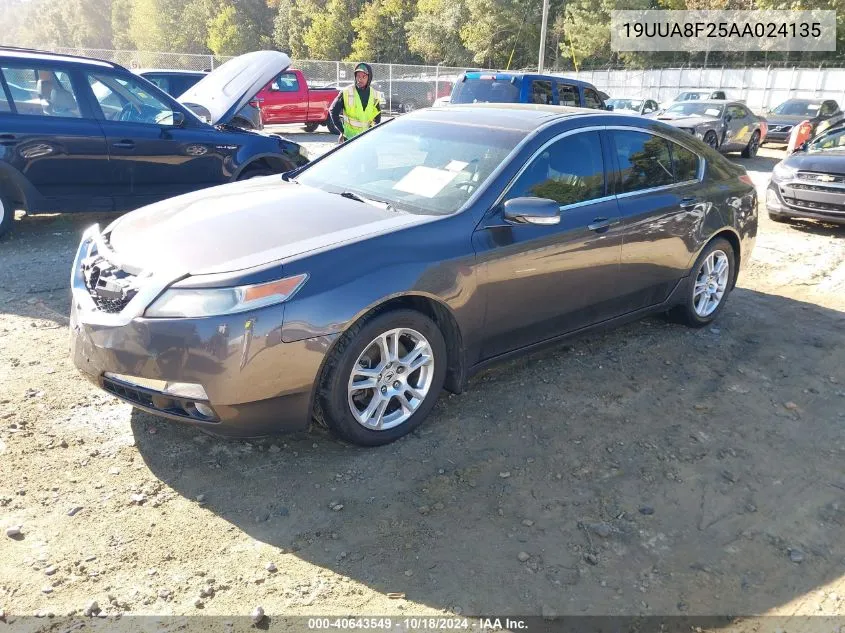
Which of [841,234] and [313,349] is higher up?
[313,349]

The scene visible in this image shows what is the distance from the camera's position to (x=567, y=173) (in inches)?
159

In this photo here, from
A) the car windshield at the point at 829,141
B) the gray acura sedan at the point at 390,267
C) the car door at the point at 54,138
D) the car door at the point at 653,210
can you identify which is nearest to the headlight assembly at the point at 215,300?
the gray acura sedan at the point at 390,267

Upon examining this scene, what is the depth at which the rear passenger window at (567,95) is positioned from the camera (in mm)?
11633

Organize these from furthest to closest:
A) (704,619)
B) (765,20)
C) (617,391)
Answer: (765,20)
(617,391)
(704,619)

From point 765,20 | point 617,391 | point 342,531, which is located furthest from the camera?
point 765,20

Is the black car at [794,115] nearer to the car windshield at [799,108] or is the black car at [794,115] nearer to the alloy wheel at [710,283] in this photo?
the car windshield at [799,108]

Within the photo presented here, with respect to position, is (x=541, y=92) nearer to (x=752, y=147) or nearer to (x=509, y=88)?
(x=509, y=88)

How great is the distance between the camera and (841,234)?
347 inches

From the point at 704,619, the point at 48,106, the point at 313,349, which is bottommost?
the point at 704,619

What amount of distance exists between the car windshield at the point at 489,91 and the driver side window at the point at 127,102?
5.29 meters

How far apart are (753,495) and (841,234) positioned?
7135mm

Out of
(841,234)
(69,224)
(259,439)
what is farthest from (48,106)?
(841,234)

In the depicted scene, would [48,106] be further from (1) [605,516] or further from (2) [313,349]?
(1) [605,516]

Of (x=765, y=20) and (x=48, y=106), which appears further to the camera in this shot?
(x=765, y=20)
